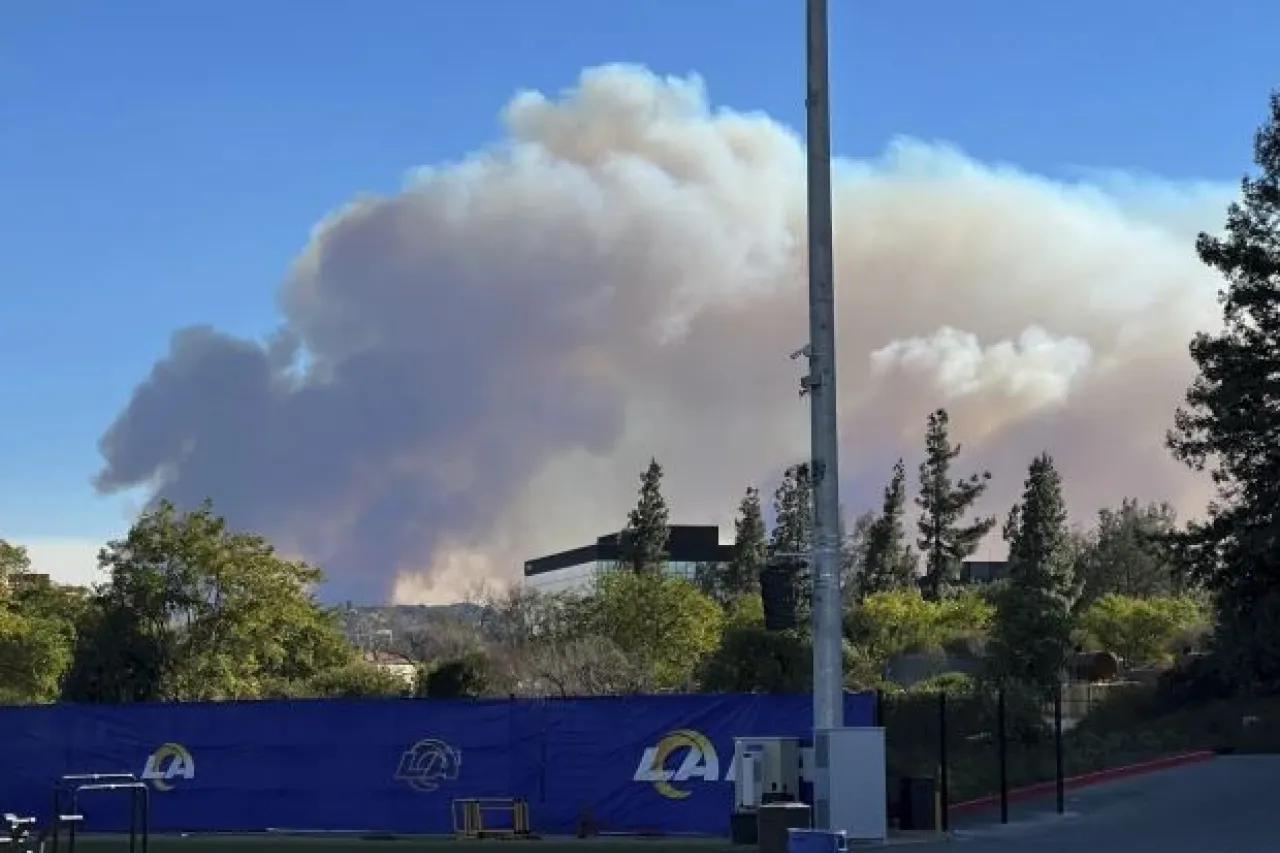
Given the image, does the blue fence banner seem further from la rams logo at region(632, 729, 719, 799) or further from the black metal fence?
the black metal fence

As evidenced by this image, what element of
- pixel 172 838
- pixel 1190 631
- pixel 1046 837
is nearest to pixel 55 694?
pixel 172 838

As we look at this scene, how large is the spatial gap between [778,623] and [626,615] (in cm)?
5247

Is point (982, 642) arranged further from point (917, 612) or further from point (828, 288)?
point (828, 288)

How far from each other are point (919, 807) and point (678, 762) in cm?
376

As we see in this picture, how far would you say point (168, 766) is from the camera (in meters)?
28.6

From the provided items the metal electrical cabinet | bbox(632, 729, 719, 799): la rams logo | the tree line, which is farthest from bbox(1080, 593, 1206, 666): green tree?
the metal electrical cabinet

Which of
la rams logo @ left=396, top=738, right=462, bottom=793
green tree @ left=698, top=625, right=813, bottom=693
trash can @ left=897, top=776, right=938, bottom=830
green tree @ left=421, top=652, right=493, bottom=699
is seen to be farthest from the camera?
green tree @ left=421, top=652, right=493, bottom=699

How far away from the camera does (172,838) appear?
27.5 meters

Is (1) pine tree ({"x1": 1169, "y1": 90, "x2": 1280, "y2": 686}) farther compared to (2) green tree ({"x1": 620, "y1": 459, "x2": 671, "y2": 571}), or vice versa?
(2) green tree ({"x1": 620, "y1": 459, "x2": 671, "y2": 571})

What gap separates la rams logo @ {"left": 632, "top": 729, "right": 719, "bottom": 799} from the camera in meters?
24.9

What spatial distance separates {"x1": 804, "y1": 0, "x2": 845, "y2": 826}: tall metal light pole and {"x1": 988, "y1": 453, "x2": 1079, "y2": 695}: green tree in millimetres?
48555

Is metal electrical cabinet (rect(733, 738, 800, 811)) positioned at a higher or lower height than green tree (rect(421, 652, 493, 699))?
lower

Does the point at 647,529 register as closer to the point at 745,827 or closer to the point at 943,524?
the point at 943,524

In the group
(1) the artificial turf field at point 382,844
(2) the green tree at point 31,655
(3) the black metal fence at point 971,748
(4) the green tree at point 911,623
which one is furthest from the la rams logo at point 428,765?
(4) the green tree at point 911,623
